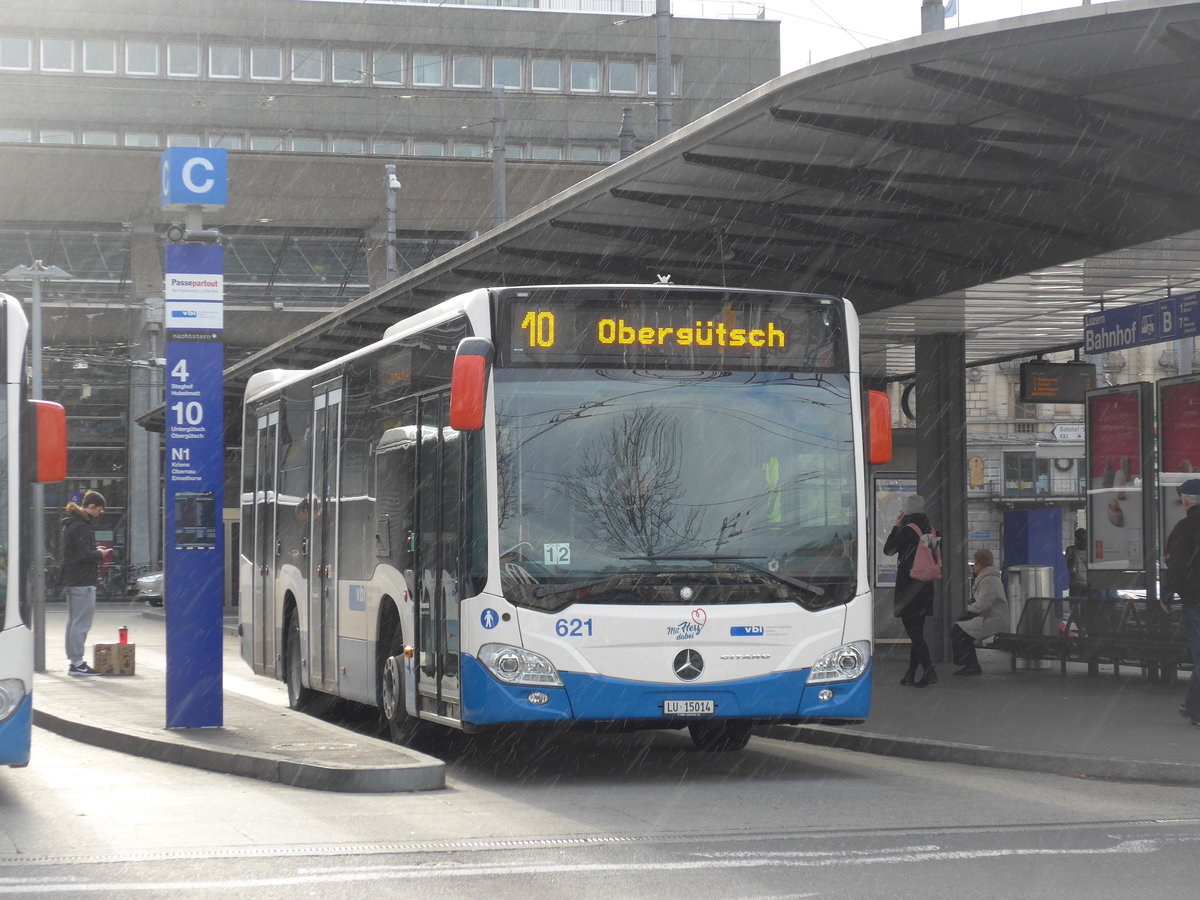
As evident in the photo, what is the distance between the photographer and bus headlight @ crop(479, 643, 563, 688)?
1059cm

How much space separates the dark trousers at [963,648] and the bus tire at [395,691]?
25.2 feet

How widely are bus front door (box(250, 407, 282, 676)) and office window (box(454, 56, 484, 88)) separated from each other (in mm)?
43272

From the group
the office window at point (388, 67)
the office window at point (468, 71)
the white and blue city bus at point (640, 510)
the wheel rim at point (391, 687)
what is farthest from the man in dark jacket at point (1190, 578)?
the office window at point (468, 71)

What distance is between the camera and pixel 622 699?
10.6m

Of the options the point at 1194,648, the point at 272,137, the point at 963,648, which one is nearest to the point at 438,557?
the point at 1194,648

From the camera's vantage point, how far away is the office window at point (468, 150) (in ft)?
195

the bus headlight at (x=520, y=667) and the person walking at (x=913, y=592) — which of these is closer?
the bus headlight at (x=520, y=667)

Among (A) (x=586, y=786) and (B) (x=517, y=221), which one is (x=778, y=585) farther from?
(B) (x=517, y=221)

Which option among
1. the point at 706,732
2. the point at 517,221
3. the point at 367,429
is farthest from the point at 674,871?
the point at 517,221

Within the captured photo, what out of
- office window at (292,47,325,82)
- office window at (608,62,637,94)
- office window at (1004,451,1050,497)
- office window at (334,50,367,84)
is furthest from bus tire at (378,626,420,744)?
office window at (608,62,637,94)

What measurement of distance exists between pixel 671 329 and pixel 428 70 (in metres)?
49.7

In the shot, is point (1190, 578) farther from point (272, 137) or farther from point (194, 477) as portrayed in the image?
point (272, 137)

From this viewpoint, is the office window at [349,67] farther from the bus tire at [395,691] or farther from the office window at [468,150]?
the bus tire at [395,691]

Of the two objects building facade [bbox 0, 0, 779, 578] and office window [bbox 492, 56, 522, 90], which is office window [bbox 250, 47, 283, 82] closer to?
building facade [bbox 0, 0, 779, 578]
